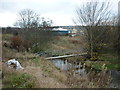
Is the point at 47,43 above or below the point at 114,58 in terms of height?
above

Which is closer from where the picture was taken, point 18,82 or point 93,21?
point 18,82

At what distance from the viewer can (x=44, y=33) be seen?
58.0 feet

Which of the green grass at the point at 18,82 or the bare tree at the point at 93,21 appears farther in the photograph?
the bare tree at the point at 93,21

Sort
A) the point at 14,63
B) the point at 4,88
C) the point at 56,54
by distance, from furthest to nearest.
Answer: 1. the point at 56,54
2. the point at 14,63
3. the point at 4,88

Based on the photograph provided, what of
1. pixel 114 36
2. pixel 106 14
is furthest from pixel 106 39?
pixel 106 14

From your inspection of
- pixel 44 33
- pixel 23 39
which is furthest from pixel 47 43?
pixel 23 39

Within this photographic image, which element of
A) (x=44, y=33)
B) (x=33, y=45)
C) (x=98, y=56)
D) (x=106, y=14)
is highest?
(x=106, y=14)

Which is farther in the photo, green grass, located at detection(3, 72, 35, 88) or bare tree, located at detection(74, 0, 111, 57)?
bare tree, located at detection(74, 0, 111, 57)

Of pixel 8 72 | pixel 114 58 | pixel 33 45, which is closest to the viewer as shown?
pixel 8 72

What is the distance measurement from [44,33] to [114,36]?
744 cm

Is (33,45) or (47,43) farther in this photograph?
(47,43)

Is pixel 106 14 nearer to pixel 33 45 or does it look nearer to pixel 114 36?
pixel 114 36

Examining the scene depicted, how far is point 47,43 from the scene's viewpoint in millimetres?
18922

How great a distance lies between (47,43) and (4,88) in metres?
14.4
